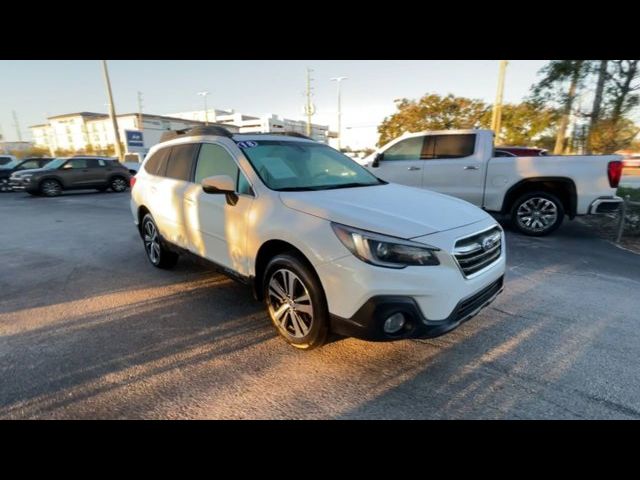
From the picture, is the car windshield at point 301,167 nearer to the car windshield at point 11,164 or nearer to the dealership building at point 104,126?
the car windshield at point 11,164

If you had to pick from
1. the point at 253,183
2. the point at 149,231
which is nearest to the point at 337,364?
the point at 253,183

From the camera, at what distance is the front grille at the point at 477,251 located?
90.4 inches

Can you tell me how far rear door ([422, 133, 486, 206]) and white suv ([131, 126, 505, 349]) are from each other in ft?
12.2

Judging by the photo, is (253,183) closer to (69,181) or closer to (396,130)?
(69,181)

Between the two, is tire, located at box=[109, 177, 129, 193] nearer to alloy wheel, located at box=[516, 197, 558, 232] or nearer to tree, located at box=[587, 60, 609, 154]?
alloy wheel, located at box=[516, 197, 558, 232]

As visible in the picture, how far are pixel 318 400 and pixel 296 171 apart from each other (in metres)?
2.02

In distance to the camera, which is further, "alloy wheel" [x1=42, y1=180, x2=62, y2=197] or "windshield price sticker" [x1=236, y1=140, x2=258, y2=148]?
"alloy wheel" [x1=42, y1=180, x2=62, y2=197]

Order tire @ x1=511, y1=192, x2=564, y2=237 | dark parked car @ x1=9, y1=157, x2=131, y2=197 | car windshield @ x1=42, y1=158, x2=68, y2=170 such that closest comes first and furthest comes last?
tire @ x1=511, y1=192, x2=564, y2=237 < dark parked car @ x1=9, y1=157, x2=131, y2=197 < car windshield @ x1=42, y1=158, x2=68, y2=170

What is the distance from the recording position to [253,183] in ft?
9.56

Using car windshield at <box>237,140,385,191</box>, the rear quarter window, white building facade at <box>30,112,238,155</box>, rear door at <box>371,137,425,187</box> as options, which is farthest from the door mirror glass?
white building facade at <box>30,112,238,155</box>

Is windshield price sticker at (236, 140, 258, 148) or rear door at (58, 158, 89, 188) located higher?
windshield price sticker at (236, 140, 258, 148)

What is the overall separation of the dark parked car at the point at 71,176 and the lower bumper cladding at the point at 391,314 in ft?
54.7

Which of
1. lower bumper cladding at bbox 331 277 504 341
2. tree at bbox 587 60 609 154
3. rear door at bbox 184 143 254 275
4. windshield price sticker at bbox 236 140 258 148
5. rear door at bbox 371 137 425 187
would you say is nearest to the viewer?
lower bumper cladding at bbox 331 277 504 341

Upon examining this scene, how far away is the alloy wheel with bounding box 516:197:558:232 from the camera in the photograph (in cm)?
610
